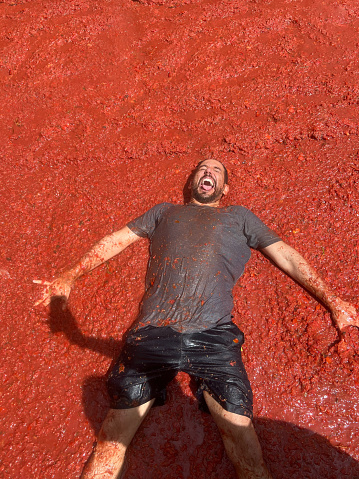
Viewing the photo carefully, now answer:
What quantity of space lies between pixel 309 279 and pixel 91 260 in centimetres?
172

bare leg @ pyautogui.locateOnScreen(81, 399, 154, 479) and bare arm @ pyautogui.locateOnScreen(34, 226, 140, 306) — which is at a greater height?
bare arm @ pyautogui.locateOnScreen(34, 226, 140, 306)

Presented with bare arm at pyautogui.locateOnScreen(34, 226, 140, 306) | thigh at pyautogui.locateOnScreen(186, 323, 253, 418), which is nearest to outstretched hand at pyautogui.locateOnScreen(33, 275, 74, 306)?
bare arm at pyautogui.locateOnScreen(34, 226, 140, 306)

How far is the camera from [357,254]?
8.34 ft

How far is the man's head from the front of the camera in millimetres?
2746

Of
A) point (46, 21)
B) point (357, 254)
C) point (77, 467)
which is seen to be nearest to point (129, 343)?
point (77, 467)

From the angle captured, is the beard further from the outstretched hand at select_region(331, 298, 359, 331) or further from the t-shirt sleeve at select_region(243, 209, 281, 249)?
the outstretched hand at select_region(331, 298, 359, 331)

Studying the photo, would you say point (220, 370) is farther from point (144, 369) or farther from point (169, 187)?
point (169, 187)

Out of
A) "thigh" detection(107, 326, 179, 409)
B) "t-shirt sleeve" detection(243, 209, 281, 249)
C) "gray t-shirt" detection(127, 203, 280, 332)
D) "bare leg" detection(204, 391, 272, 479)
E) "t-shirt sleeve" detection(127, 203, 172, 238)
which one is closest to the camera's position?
"bare leg" detection(204, 391, 272, 479)

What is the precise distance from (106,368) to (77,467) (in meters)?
0.64

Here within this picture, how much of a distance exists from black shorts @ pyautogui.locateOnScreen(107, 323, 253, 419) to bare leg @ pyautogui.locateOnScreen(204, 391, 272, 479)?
0.06 metres

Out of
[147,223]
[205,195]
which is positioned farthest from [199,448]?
[205,195]

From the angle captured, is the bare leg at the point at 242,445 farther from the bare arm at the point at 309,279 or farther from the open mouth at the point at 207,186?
the open mouth at the point at 207,186

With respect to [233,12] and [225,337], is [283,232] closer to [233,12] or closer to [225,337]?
[225,337]

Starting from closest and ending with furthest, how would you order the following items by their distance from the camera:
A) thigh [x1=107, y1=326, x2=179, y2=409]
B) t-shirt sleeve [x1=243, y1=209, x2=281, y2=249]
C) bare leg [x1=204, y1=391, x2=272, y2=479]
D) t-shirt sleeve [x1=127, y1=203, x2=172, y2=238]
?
bare leg [x1=204, y1=391, x2=272, y2=479] → thigh [x1=107, y1=326, x2=179, y2=409] → t-shirt sleeve [x1=243, y1=209, x2=281, y2=249] → t-shirt sleeve [x1=127, y1=203, x2=172, y2=238]
